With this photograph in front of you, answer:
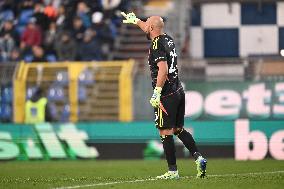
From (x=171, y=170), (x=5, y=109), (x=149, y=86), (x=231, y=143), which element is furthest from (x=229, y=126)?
(x=171, y=170)

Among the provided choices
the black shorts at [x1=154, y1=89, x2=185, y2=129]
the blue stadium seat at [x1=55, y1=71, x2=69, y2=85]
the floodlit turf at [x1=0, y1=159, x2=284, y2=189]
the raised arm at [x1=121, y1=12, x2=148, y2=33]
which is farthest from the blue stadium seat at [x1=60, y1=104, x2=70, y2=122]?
the black shorts at [x1=154, y1=89, x2=185, y2=129]

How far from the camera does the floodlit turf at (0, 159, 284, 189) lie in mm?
9852

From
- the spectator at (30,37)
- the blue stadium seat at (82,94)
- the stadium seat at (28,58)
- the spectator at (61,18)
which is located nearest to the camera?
the blue stadium seat at (82,94)

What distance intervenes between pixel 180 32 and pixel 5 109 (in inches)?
201

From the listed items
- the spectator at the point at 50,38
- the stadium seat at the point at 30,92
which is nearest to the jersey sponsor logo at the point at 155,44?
the stadium seat at the point at 30,92

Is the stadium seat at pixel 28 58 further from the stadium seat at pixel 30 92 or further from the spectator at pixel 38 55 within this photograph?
the stadium seat at pixel 30 92

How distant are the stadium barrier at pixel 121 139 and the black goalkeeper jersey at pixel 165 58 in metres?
6.19

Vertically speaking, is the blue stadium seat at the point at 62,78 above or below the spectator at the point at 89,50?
below

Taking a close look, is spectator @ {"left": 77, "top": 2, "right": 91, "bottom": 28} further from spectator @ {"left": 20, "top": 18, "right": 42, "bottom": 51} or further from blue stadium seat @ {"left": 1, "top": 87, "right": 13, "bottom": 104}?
blue stadium seat @ {"left": 1, "top": 87, "right": 13, "bottom": 104}

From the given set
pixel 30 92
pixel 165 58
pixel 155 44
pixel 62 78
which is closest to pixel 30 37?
pixel 30 92

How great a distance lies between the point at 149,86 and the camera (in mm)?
17156

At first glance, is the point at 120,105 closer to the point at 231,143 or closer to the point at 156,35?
the point at 231,143

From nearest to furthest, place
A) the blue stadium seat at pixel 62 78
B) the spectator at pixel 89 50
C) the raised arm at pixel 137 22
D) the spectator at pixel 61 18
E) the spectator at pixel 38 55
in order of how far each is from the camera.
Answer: the raised arm at pixel 137 22 < the blue stadium seat at pixel 62 78 < the spectator at pixel 89 50 < the spectator at pixel 38 55 < the spectator at pixel 61 18

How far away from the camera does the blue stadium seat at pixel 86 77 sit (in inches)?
681
